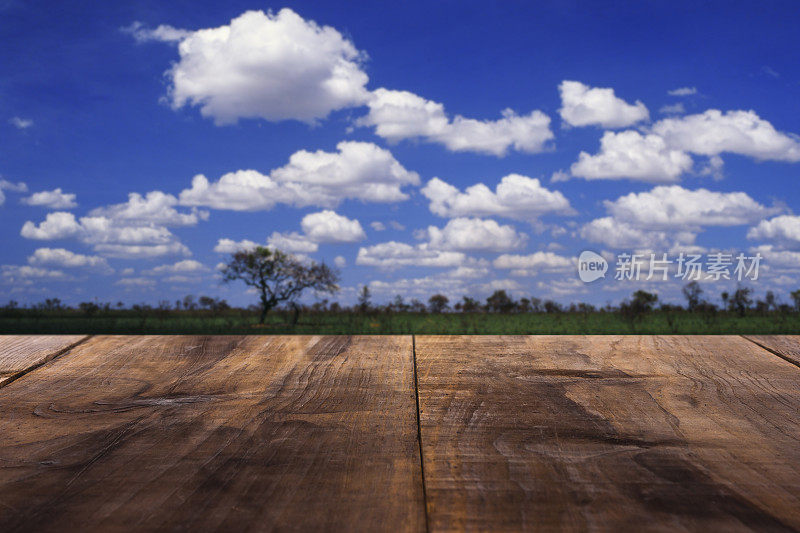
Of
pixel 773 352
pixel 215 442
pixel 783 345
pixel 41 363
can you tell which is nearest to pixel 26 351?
pixel 41 363

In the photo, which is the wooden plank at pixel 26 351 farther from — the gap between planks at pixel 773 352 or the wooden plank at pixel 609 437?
the gap between planks at pixel 773 352

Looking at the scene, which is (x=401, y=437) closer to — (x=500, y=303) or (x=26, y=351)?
(x=26, y=351)

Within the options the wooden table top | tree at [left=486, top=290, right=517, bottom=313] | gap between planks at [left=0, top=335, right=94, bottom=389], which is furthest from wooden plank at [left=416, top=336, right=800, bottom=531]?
tree at [left=486, top=290, right=517, bottom=313]

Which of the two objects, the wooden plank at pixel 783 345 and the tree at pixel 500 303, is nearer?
the wooden plank at pixel 783 345

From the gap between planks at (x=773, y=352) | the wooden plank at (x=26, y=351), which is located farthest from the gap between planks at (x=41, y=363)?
the gap between planks at (x=773, y=352)

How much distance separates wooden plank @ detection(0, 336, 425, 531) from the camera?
198cm

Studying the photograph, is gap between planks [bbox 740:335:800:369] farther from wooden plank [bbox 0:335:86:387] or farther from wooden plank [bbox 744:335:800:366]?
wooden plank [bbox 0:335:86:387]

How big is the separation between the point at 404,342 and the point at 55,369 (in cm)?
218

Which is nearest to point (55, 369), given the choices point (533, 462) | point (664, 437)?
point (533, 462)

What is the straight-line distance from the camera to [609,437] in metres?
2.61

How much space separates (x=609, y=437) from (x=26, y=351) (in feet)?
12.2

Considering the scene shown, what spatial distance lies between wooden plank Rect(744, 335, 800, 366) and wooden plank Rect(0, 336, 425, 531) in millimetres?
2427

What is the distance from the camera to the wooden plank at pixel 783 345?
3986 millimetres

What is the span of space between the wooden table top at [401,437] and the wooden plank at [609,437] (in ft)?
0.03
